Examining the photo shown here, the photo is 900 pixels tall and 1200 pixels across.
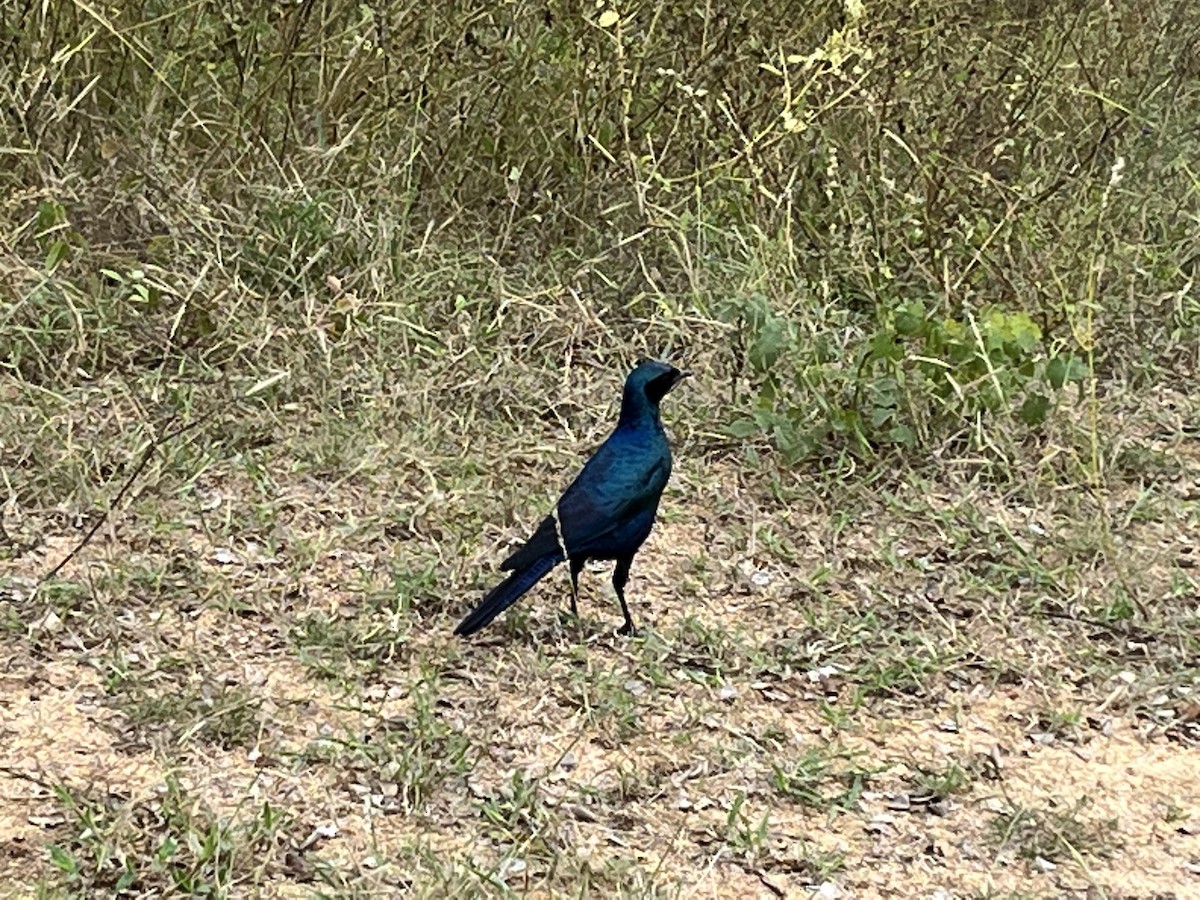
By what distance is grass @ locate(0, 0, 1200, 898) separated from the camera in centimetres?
308

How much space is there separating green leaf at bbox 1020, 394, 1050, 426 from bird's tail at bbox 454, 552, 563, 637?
1628 millimetres

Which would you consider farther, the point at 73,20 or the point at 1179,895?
the point at 73,20

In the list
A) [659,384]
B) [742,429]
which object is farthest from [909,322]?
[659,384]

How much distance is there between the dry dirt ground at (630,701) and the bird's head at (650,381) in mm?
479

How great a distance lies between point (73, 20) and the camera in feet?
16.9

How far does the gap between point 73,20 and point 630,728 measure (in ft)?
10.2

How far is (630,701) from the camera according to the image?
11.3 feet

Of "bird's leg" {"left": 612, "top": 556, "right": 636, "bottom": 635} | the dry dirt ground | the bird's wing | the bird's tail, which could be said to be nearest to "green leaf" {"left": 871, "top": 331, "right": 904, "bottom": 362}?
the dry dirt ground

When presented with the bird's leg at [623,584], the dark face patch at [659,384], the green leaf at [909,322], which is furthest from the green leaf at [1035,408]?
the bird's leg at [623,584]

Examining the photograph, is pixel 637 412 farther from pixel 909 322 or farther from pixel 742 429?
pixel 909 322

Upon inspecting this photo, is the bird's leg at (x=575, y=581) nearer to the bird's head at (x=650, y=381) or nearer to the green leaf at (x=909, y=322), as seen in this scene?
the bird's head at (x=650, y=381)

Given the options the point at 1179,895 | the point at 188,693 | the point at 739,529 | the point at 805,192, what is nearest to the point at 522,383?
the point at 739,529

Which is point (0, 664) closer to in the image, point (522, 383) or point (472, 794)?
point (472, 794)

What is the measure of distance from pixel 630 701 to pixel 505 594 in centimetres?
35
